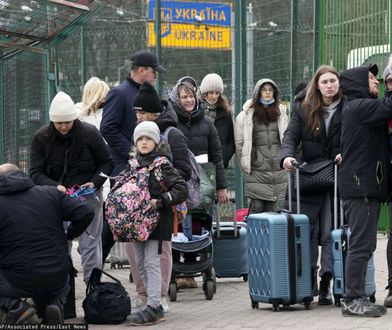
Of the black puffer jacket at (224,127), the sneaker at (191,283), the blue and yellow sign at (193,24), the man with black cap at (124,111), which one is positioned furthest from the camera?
the blue and yellow sign at (193,24)

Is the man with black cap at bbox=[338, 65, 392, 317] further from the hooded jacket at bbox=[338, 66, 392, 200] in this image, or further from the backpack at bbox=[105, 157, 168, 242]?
the backpack at bbox=[105, 157, 168, 242]

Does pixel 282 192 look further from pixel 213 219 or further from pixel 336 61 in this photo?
pixel 336 61

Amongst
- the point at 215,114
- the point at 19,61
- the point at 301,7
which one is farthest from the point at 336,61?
the point at 19,61

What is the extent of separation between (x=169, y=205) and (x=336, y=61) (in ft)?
23.8

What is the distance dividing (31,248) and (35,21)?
2973 mm

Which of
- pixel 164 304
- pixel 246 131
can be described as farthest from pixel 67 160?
pixel 246 131

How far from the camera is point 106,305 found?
9203 millimetres

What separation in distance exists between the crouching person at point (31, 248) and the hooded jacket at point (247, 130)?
347 centimetres

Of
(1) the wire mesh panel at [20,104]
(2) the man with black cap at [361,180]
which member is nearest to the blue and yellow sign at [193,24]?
(1) the wire mesh panel at [20,104]

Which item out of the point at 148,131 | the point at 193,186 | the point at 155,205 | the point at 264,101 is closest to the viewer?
the point at 155,205

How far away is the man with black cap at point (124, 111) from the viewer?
1069cm

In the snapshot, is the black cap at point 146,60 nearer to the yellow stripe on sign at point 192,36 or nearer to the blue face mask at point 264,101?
the blue face mask at point 264,101

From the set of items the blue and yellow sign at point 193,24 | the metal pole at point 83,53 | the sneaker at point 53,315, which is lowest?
the sneaker at point 53,315

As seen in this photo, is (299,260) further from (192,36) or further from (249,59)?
(192,36)
